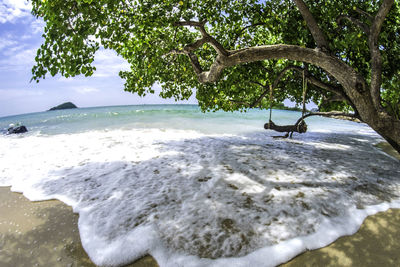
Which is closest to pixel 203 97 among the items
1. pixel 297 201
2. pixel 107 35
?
pixel 107 35

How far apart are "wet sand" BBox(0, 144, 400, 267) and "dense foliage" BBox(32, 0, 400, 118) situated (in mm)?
2715

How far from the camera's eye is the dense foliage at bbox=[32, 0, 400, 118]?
4195 millimetres

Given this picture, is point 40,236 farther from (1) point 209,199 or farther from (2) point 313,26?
(2) point 313,26

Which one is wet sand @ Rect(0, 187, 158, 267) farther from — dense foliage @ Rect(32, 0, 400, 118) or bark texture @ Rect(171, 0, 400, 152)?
bark texture @ Rect(171, 0, 400, 152)

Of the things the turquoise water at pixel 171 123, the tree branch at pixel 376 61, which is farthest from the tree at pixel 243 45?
the turquoise water at pixel 171 123

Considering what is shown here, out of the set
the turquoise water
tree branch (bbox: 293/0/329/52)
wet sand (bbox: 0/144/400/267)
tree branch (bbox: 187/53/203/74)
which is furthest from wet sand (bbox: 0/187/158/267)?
the turquoise water

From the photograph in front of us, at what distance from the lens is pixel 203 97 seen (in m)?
10.7

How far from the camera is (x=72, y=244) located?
285 centimetres

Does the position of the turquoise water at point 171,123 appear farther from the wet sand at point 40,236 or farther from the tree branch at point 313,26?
the wet sand at point 40,236

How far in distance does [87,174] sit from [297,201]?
201 inches

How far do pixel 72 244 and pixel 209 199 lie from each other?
2.28 metres

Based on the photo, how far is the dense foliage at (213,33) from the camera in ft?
13.8

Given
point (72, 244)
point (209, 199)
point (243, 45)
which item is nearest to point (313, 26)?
point (243, 45)

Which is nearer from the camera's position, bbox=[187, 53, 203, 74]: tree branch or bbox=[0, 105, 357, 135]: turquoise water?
bbox=[187, 53, 203, 74]: tree branch
